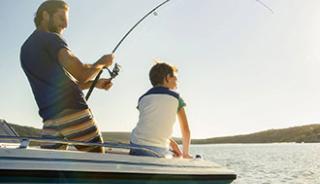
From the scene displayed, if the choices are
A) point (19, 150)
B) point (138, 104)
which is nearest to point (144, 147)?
point (138, 104)

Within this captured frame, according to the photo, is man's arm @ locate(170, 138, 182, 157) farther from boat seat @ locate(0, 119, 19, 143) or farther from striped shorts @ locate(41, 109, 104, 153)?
boat seat @ locate(0, 119, 19, 143)

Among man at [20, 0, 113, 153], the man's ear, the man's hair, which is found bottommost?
man at [20, 0, 113, 153]

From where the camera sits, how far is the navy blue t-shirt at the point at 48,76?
4309mm

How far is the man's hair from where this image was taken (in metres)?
4.52

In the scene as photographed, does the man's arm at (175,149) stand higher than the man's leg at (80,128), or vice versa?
the man's leg at (80,128)

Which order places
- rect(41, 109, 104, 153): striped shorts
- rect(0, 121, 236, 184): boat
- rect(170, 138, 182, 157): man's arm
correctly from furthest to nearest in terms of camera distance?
rect(170, 138, 182, 157): man's arm
rect(41, 109, 104, 153): striped shorts
rect(0, 121, 236, 184): boat

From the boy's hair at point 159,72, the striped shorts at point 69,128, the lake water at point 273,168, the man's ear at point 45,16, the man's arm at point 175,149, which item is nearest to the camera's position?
the striped shorts at point 69,128

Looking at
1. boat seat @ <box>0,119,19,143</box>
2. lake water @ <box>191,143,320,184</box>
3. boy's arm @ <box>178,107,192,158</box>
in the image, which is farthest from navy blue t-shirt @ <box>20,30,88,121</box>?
lake water @ <box>191,143,320,184</box>

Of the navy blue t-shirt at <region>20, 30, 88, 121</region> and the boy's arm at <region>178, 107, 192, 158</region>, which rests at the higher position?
the navy blue t-shirt at <region>20, 30, 88, 121</region>

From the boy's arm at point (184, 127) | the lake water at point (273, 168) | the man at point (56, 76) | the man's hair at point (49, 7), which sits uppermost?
the man's hair at point (49, 7)

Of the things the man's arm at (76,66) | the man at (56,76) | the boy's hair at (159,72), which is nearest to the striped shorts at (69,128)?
the man at (56,76)

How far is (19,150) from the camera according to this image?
3.60 m

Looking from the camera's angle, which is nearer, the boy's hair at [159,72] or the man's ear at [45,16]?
the man's ear at [45,16]

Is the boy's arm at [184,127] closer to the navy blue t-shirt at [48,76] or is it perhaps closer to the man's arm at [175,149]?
the man's arm at [175,149]
